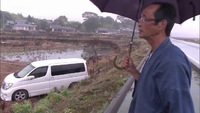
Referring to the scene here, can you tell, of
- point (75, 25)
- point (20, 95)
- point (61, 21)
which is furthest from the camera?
point (61, 21)

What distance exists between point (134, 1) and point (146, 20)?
79 centimetres

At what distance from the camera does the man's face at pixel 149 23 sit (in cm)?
152

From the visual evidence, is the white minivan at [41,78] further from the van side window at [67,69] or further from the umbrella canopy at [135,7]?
the umbrella canopy at [135,7]

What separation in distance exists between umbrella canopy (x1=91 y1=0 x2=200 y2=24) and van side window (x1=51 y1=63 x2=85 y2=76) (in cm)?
688

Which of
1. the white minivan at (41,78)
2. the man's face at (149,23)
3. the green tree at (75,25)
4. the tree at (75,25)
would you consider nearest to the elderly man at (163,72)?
the man's face at (149,23)

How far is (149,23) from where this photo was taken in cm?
154

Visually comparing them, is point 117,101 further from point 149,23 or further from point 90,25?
point 90,25

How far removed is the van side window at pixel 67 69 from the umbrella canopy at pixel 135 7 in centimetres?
688

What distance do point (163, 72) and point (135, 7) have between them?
1.22 meters

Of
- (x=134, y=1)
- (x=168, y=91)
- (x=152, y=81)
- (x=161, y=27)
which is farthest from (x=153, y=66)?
(x=134, y=1)

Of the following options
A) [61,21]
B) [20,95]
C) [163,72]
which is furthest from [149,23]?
[61,21]

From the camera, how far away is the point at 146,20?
1550mm

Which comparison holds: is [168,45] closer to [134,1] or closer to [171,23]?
[171,23]

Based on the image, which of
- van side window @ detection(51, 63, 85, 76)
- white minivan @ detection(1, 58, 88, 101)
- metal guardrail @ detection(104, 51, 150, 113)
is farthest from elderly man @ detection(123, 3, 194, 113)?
van side window @ detection(51, 63, 85, 76)
